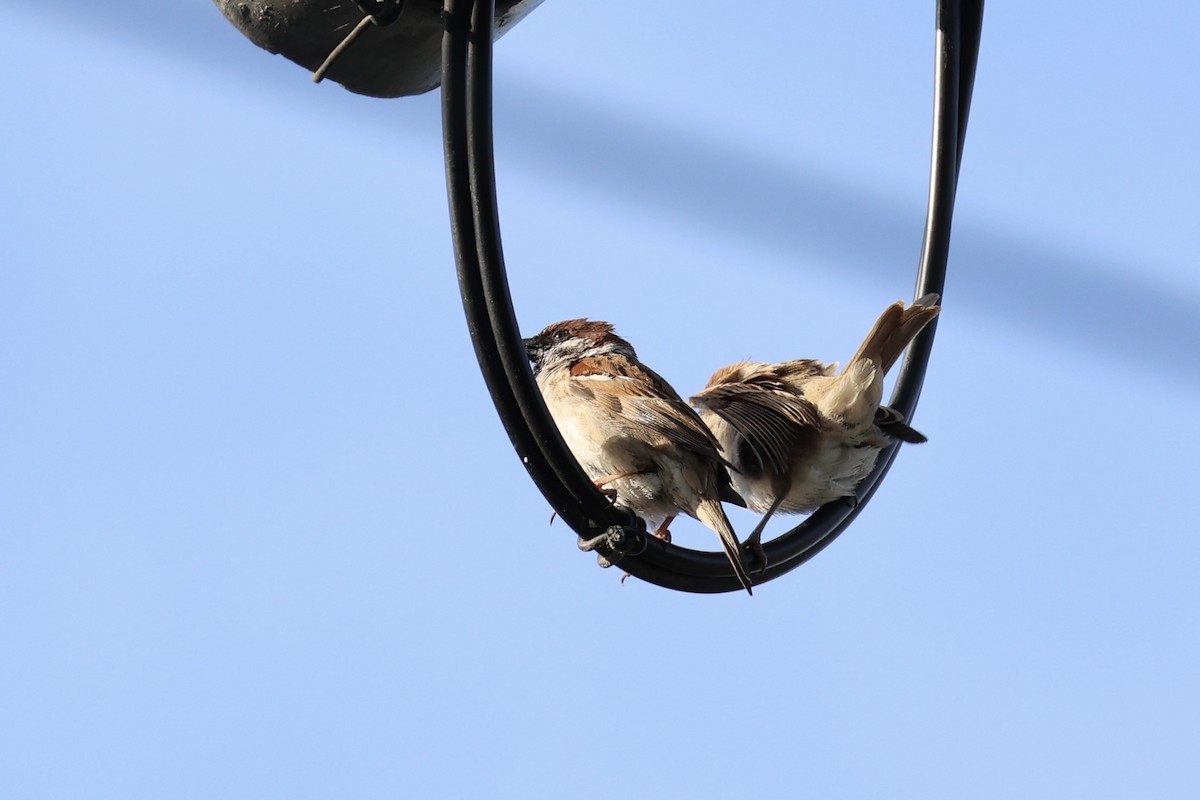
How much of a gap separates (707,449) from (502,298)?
5.56ft

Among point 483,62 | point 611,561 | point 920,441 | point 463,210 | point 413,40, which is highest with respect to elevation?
point 413,40

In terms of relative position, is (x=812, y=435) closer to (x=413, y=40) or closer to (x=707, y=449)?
(x=707, y=449)

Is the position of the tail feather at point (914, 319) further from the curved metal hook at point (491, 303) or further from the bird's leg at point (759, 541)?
the curved metal hook at point (491, 303)

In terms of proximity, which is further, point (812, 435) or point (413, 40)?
point (812, 435)

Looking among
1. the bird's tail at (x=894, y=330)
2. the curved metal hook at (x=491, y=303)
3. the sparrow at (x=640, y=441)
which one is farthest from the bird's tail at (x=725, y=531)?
the bird's tail at (x=894, y=330)

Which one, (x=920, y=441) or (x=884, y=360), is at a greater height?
(x=884, y=360)

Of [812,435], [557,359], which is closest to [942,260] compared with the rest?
[812,435]

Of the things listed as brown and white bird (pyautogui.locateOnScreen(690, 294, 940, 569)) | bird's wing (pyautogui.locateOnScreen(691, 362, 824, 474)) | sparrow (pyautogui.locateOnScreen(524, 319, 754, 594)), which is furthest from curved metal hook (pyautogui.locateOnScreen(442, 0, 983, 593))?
bird's wing (pyautogui.locateOnScreen(691, 362, 824, 474))

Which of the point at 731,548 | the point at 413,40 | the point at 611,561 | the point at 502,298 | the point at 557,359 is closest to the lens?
the point at 502,298

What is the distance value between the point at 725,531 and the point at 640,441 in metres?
0.67

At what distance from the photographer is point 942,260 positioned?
3.51 metres

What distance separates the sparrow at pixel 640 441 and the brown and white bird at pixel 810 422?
0.38 feet

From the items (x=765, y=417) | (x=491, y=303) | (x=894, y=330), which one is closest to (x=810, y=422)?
(x=765, y=417)

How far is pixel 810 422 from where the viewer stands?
396cm
